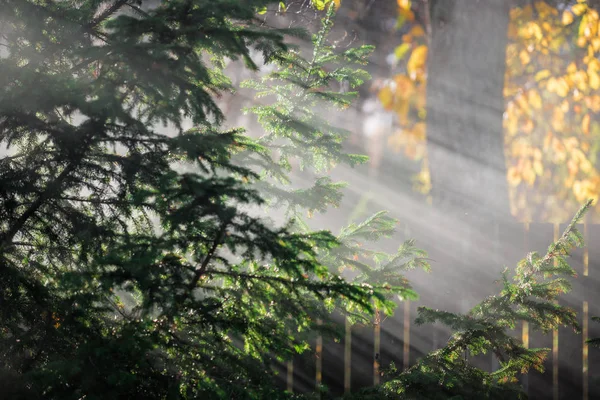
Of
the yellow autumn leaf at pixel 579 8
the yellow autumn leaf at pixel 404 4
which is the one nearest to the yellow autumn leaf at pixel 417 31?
the yellow autumn leaf at pixel 404 4

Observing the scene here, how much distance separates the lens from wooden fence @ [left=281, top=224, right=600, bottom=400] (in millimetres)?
4031

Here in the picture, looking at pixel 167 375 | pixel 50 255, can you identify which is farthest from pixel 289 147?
pixel 167 375

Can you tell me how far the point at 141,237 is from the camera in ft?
6.12

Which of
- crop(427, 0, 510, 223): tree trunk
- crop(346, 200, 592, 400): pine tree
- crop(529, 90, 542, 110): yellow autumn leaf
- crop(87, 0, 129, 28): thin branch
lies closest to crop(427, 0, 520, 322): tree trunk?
crop(427, 0, 510, 223): tree trunk

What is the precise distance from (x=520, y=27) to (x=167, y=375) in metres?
9.87

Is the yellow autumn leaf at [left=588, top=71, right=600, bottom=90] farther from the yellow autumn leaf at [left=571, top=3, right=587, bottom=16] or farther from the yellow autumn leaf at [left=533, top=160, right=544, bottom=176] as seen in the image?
the yellow autumn leaf at [left=533, top=160, right=544, bottom=176]

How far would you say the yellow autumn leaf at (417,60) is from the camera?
7.65 m

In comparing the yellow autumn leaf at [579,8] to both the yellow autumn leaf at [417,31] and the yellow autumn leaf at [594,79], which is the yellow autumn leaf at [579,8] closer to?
the yellow autumn leaf at [594,79]

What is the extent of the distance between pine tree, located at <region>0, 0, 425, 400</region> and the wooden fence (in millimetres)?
1730

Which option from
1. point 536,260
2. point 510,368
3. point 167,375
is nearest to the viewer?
point 167,375

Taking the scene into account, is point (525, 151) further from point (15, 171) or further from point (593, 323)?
point (15, 171)

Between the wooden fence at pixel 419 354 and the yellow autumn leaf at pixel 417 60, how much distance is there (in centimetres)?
→ 438

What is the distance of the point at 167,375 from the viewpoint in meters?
2.02

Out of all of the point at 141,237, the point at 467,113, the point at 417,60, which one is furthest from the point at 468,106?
the point at 141,237
